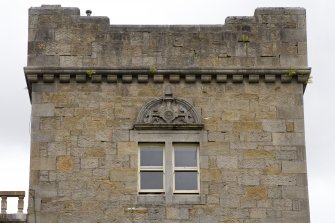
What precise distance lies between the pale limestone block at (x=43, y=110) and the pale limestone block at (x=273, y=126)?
5.20 metres

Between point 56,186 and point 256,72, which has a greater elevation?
point 256,72

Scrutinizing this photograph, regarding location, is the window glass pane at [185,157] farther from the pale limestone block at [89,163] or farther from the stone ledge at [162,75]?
the pale limestone block at [89,163]

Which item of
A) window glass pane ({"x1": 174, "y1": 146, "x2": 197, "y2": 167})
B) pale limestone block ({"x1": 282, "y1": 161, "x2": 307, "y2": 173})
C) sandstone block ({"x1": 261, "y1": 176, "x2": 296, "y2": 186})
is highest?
window glass pane ({"x1": 174, "y1": 146, "x2": 197, "y2": 167})

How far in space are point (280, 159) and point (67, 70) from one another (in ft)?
18.5


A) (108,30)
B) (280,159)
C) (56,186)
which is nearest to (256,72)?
(280,159)

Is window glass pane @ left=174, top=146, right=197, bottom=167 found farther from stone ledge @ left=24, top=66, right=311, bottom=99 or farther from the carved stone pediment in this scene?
stone ledge @ left=24, top=66, right=311, bottom=99

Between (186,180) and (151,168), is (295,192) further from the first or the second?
(151,168)

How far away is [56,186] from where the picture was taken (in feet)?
80.5

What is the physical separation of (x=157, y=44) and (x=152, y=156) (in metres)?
2.87

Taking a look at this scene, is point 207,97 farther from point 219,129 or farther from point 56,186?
point 56,186

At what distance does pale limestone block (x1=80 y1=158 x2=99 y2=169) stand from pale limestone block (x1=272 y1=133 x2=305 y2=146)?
4.37 metres

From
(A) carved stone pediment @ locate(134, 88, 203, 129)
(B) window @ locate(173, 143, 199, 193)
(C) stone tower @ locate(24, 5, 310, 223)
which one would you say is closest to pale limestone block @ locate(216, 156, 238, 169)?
(C) stone tower @ locate(24, 5, 310, 223)

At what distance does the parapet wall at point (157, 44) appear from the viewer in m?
25.5

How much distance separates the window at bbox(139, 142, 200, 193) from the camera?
24.7m
